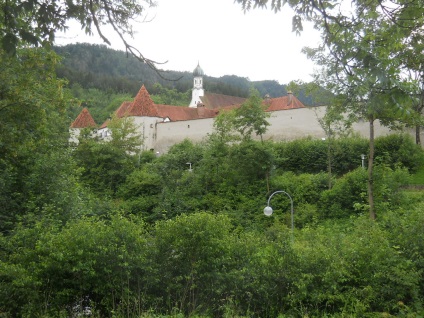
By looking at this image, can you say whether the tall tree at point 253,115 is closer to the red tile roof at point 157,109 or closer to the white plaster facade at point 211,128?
the white plaster facade at point 211,128

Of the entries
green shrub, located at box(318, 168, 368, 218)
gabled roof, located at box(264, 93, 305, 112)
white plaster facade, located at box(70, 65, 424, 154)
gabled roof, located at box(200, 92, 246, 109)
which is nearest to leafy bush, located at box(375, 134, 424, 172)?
white plaster facade, located at box(70, 65, 424, 154)

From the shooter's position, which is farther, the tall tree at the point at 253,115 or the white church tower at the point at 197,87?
the white church tower at the point at 197,87

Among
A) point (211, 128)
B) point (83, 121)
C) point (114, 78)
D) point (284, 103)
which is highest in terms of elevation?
point (114, 78)

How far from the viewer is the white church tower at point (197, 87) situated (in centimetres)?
7075

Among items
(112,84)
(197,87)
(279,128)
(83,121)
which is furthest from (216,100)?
(112,84)

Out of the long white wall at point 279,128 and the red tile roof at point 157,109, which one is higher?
the red tile roof at point 157,109

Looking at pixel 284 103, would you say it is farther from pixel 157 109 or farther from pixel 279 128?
pixel 157 109

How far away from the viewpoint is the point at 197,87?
7225 cm

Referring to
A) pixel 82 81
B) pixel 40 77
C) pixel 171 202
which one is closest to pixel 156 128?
pixel 171 202

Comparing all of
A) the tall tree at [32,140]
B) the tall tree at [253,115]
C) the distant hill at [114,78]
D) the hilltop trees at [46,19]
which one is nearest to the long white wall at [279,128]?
the tall tree at [253,115]

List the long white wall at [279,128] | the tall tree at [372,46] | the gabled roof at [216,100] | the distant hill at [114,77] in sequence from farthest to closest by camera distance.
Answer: the distant hill at [114,77]
the gabled roof at [216,100]
the long white wall at [279,128]
the tall tree at [372,46]

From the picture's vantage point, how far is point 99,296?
32.6ft

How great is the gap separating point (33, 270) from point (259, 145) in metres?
18.8

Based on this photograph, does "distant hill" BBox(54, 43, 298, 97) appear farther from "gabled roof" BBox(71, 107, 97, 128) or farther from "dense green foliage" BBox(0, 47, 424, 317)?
"dense green foliage" BBox(0, 47, 424, 317)
